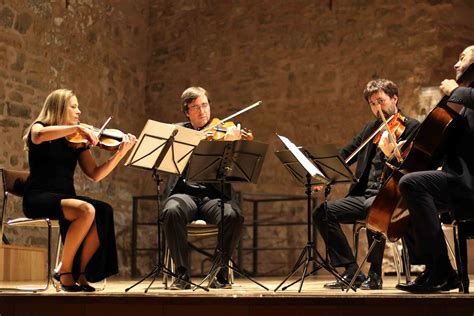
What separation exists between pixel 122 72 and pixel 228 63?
1218 millimetres

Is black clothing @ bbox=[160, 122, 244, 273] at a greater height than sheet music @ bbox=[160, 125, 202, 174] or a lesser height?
lesser

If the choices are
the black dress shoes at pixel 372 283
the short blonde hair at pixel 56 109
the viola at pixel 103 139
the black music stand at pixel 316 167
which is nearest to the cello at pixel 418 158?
the black music stand at pixel 316 167

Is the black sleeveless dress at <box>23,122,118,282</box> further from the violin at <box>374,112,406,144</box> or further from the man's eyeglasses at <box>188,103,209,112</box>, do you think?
the violin at <box>374,112,406,144</box>

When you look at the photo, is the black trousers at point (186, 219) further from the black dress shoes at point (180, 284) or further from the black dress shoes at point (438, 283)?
the black dress shoes at point (438, 283)

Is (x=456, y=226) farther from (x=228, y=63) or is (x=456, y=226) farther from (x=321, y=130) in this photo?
(x=228, y=63)

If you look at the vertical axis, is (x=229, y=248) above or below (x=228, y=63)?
below

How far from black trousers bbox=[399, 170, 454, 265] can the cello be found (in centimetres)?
11

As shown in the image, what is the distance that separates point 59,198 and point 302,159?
1383 millimetres

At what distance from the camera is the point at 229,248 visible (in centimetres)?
480

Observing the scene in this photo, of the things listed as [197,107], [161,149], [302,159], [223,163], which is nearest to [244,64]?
[197,107]

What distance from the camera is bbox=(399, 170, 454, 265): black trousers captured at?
360 centimetres

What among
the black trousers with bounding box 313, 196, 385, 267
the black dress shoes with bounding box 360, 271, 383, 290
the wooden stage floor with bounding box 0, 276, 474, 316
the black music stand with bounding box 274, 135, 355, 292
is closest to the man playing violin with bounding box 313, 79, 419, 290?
the black trousers with bounding box 313, 196, 385, 267

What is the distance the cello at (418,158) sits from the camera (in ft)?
11.9
